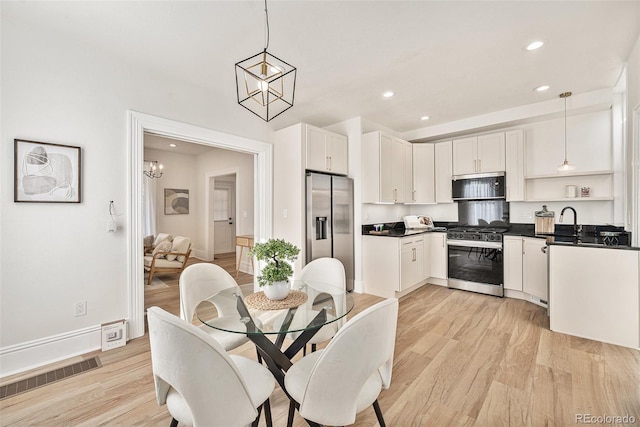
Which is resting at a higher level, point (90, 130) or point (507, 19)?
point (507, 19)

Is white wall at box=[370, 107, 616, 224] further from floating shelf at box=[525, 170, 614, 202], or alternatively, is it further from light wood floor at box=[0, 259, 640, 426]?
light wood floor at box=[0, 259, 640, 426]

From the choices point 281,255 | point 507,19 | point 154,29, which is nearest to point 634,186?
point 507,19

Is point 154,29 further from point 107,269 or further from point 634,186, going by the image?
point 634,186

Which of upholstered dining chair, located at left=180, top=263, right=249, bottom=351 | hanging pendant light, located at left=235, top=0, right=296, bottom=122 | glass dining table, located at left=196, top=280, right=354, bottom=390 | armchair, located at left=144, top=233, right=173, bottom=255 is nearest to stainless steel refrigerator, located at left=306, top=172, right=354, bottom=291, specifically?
hanging pendant light, located at left=235, top=0, right=296, bottom=122

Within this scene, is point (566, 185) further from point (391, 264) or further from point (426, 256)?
point (391, 264)

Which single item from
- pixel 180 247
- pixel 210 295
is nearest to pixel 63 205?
pixel 210 295

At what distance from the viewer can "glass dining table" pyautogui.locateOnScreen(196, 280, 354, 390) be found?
4.87 ft

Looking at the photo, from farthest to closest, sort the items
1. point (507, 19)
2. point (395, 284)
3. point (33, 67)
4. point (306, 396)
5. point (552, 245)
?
point (395, 284), point (552, 245), point (33, 67), point (507, 19), point (306, 396)

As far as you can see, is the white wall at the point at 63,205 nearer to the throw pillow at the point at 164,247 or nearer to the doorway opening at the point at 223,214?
the throw pillow at the point at 164,247

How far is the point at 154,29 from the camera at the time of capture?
2.24 metres

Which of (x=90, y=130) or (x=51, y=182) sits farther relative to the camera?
(x=90, y=130)

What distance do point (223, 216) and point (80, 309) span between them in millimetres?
5076

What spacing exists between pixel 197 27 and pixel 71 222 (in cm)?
193

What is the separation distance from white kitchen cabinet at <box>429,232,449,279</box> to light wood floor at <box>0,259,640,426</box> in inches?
61.0
